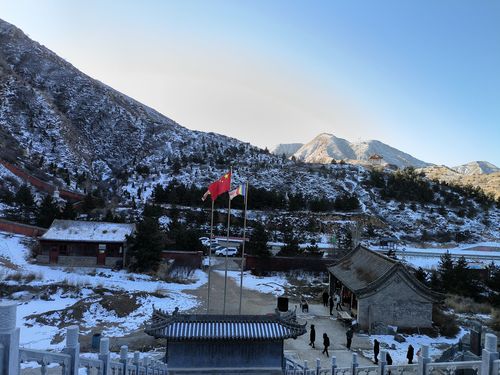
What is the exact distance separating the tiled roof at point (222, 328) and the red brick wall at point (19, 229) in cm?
2803

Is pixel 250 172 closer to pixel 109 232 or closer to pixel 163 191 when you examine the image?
pixel 163 191

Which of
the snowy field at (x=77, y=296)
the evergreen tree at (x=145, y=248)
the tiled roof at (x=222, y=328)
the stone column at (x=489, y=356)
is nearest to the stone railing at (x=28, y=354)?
the tiled roof at (x=222, y=328)

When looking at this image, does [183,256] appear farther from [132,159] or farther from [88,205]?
[132,159]

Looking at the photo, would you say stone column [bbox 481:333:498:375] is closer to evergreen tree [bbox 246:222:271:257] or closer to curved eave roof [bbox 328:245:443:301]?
curved eave roof [bbox 328:245:443:301]

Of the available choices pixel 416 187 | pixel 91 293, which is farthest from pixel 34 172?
pixel 416 187

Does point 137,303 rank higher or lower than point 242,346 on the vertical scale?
lower

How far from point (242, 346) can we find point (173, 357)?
235 cm

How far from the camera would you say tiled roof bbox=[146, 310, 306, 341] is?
13031 millimetres

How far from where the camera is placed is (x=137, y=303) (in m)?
24.9

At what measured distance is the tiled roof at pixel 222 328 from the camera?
13031mm

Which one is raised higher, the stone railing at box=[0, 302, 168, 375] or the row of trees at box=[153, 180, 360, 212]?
the row of trees at box=[153, 180, 360, 212]

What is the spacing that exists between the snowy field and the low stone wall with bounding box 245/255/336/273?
A: 20.7ft

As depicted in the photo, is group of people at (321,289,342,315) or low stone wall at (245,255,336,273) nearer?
group of people at (321,289,342,315)

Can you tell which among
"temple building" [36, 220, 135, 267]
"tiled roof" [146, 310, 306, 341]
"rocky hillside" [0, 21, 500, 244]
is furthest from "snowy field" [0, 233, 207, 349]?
"rocky hillside" [0, 21, 500, 244]
